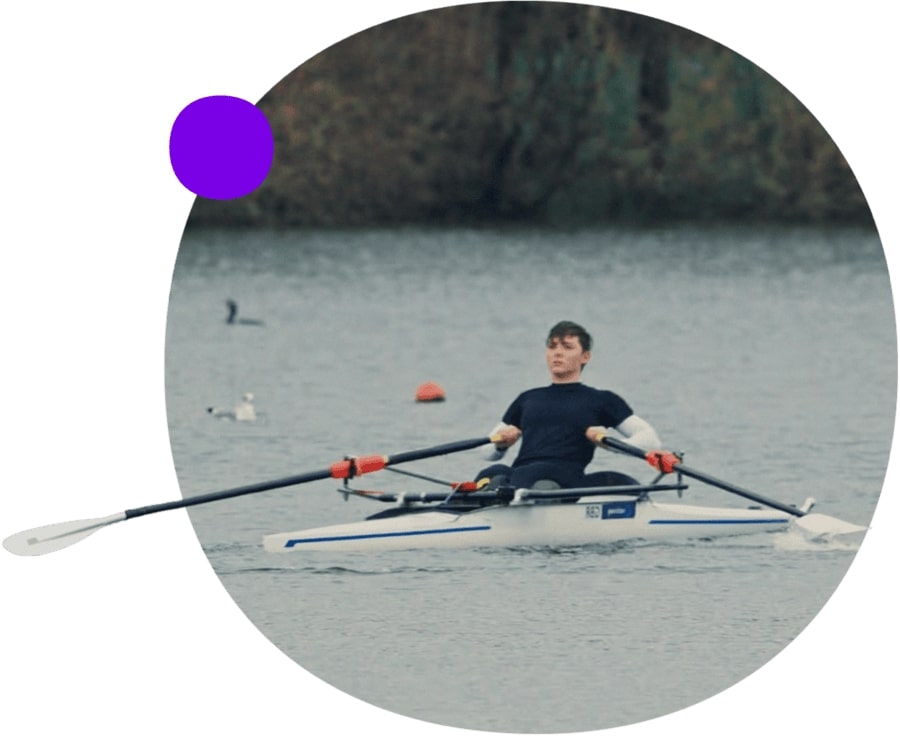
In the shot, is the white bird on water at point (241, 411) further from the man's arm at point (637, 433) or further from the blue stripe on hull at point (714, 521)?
the blue stripe on hull at point (714, 521)

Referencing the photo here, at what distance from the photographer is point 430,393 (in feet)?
33.4

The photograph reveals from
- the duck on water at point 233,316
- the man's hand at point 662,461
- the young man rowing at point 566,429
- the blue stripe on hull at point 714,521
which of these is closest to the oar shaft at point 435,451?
the young man rowing at point 566,429

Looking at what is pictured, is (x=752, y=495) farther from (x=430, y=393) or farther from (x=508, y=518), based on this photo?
(x=430, y=393)

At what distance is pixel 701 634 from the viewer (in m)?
9.22

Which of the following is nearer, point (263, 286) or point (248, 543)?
point (248, 543)

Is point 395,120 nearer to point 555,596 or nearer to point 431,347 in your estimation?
point 431,347

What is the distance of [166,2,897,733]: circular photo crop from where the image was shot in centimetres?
927

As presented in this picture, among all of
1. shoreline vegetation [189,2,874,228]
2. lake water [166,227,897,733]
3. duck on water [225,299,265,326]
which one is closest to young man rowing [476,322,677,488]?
lake water [166,227,897,733]

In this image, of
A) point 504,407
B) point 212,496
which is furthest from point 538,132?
point 212,496

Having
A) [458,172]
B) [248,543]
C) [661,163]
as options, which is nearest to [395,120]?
[458,172]

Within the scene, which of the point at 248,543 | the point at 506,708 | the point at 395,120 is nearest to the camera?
the point at 506,708

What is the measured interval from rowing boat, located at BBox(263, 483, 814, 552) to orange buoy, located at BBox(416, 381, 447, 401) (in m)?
0.51

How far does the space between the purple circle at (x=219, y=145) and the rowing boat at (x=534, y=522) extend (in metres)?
1.29

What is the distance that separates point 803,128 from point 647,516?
1.56 meters
